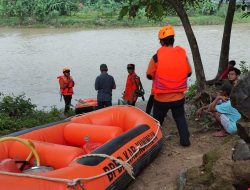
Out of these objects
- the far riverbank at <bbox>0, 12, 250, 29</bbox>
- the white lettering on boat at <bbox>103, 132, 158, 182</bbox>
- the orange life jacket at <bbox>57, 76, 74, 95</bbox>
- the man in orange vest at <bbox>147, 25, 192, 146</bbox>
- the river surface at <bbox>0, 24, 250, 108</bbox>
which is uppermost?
the man in orange vest at <bbox>147, 25, 192, 146</bbox>

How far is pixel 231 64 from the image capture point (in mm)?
8891

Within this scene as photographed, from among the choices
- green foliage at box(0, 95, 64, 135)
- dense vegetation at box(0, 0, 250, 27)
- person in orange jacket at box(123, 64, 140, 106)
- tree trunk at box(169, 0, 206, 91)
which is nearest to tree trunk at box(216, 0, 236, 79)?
tree trunk at box(169, 0, 206, 91)

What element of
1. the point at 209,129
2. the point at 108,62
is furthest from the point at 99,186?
the point at 108,62

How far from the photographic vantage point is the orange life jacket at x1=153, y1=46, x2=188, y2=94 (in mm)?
5285

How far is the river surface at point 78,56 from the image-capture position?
47.8 ft

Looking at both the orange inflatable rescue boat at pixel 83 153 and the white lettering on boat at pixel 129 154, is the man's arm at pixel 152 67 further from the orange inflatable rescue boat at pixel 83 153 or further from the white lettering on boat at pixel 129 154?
the white lettering on boat at pixel 129 154

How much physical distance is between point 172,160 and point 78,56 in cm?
1526

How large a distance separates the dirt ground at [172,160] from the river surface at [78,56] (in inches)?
237

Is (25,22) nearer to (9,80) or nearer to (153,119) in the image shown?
(9,80)

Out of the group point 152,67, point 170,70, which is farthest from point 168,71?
point 152,67

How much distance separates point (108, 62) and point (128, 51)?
2660 millimetres

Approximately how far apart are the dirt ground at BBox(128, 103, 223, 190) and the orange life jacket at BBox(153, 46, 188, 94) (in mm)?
759

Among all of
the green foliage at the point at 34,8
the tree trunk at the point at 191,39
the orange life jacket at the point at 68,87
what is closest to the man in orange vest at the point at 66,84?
the orange life jacket at the point at 68,87

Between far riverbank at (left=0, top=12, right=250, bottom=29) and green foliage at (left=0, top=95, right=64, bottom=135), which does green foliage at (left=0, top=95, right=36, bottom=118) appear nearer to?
green foliage at (left=0, top=95, right=64, bottom=135)
